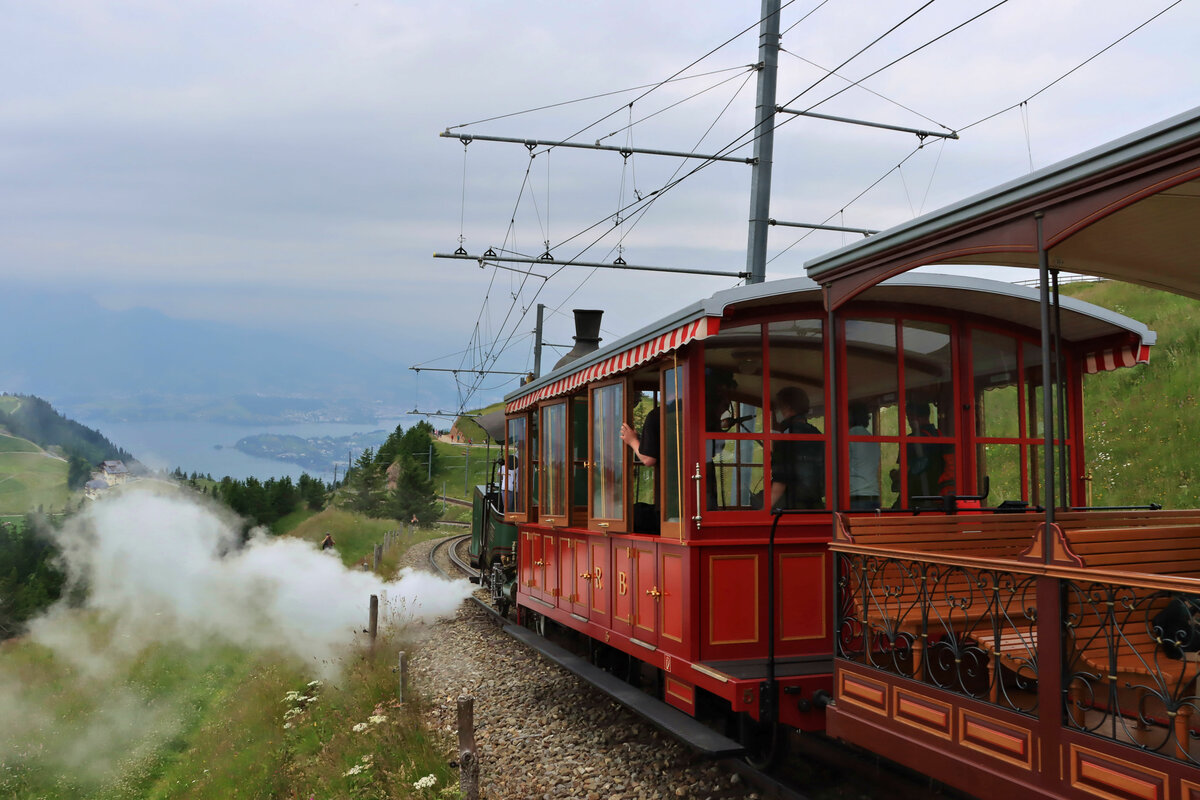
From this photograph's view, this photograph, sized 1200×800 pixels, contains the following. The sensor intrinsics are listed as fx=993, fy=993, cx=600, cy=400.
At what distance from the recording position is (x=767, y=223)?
10.8 m

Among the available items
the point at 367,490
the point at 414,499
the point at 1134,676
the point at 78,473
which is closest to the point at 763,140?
the point at 1134,676

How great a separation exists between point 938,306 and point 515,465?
7254 millimetres

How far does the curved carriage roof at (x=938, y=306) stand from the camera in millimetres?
6223

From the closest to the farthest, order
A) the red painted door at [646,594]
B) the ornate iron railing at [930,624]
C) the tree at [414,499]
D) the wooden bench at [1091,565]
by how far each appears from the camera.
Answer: the wooden bench at [1091,565] < the ornate iron railing at [930,624] < the red painted door at [646,594] < the tree at [414,499]

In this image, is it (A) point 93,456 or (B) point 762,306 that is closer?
(B) point 762,306

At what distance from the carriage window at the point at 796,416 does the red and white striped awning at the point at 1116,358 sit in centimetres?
215

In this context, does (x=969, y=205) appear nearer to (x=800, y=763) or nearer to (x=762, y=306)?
(x=762, y=306)

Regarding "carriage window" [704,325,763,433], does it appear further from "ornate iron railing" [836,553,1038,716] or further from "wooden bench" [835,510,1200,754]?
"ornate iron railing" [836,553,1038,716]

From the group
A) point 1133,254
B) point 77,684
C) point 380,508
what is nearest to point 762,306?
point 1133,254

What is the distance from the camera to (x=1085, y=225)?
12.8 feet

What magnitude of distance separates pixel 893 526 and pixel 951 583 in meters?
0.58

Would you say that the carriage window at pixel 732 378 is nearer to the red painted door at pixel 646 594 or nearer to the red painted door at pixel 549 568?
the red painted door at pixel 646 594

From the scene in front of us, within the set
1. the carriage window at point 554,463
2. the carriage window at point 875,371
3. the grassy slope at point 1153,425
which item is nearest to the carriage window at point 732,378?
the carriage window at point 875,371

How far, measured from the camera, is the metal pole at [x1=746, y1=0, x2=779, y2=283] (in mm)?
10633
